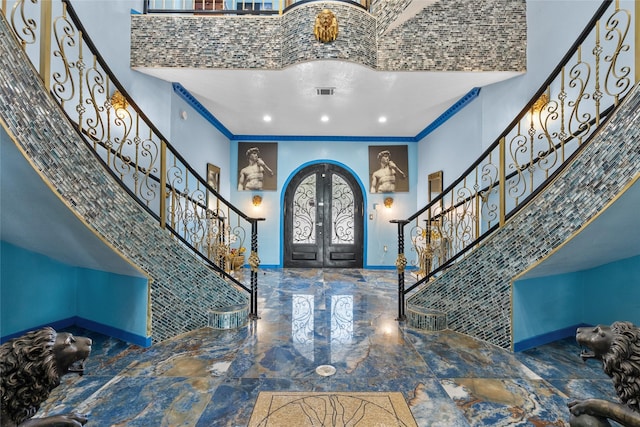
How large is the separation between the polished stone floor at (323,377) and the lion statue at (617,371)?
45 centimetres

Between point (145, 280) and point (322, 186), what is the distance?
15.7 feet

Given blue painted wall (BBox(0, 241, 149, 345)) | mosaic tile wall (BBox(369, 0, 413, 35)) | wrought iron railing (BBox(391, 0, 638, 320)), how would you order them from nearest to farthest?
wrought iron railing (BBox(391, 0, 638, 320)) < blue painted wall (BBox(0, 241, 149, 345)) < mosaic tile wall (BBox(369, 0, 413, 35))

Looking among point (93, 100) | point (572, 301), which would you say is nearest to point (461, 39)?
point (572, 301)

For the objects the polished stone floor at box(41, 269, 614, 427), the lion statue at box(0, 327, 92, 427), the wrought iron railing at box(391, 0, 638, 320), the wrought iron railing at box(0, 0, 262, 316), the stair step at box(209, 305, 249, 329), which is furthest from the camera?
the stair step at box(209, 305, 249, 329)

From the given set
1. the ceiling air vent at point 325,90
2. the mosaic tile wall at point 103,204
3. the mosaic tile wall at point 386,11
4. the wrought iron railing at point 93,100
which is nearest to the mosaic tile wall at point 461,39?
the mosaic tile wall at point 386,11

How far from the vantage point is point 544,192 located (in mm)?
2297

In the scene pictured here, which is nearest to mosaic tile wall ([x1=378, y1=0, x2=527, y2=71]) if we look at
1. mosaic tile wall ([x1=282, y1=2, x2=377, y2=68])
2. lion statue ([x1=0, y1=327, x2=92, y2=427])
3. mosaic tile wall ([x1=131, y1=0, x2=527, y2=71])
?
mosaic tile wall ([x1=131, y1=0, x2=527, y2=71])

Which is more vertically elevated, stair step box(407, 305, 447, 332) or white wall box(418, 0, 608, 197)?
white wall box(418, 0, 608, 197)

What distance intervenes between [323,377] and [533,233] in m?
2.05

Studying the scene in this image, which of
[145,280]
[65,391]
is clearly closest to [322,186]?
[145,280]

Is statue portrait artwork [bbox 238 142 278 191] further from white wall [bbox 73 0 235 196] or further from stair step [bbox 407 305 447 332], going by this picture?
stair step [bbox 407 305 447 332]

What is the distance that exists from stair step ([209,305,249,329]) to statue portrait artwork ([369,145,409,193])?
4.53m

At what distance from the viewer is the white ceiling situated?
3980 mm

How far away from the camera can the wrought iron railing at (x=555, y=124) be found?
2.06 metres
